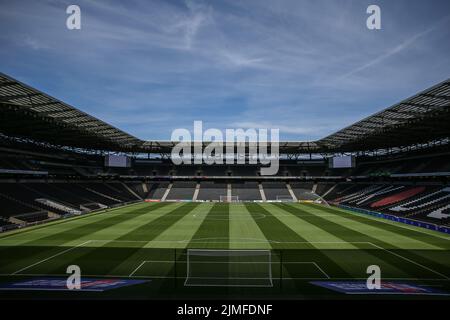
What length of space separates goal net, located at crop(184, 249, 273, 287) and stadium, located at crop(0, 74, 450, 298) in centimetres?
12

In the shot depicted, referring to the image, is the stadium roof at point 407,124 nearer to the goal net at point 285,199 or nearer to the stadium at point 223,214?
the stadium at point 223,214

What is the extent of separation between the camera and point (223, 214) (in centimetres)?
4553

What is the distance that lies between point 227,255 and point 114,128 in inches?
1410

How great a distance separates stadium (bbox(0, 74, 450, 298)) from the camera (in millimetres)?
16547

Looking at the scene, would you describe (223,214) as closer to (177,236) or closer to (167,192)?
(177,236)

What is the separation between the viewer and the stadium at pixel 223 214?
54.3 feet

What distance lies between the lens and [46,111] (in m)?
34.1

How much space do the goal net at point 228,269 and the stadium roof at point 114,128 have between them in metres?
20.6

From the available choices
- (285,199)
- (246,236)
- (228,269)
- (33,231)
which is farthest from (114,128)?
(285,199)

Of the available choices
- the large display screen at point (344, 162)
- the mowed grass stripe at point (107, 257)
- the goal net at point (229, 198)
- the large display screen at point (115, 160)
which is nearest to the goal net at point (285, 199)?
the goal net at point (229, 198)

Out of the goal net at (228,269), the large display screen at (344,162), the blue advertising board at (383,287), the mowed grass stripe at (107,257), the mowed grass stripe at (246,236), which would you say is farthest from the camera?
the large display screen at (344,162)

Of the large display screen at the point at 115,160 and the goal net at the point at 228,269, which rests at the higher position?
the large display screen at the point at 115,160

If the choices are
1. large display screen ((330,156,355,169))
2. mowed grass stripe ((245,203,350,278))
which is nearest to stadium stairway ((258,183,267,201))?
large display screen ((330,156,355,169))
